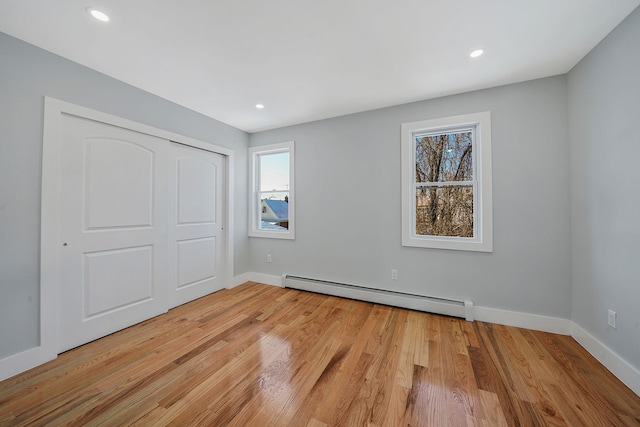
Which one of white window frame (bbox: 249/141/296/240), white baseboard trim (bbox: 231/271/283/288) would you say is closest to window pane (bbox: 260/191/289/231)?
white window frame (bbox: 249/141/296/240)

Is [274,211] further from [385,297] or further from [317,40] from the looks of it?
[317,40]

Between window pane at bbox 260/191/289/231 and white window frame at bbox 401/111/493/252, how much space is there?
1.81 meters

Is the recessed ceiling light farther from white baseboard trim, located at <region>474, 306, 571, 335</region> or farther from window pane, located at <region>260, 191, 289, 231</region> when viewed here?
white baseboard trim, located at <region>474, 306, 571, 335</region>

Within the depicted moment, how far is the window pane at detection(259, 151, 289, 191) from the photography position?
3639 millimetres

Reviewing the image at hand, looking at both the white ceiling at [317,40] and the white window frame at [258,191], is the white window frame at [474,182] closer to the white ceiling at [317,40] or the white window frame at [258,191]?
the white ceiling at [317,40]

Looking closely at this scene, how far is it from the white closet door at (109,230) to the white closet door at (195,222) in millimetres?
140

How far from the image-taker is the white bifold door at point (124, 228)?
1.97 m

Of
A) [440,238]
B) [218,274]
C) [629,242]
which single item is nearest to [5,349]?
[218,274]

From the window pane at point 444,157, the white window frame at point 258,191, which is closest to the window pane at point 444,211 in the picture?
the window pane at point 444,157

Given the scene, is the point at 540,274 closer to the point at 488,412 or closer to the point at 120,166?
the point at 488,412

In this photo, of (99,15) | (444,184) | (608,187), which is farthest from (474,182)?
(99,15)

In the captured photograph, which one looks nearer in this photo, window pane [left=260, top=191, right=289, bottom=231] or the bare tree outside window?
the bare tree outside window

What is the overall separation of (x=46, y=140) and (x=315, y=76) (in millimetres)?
2311

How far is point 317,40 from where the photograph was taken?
5.66 feet
